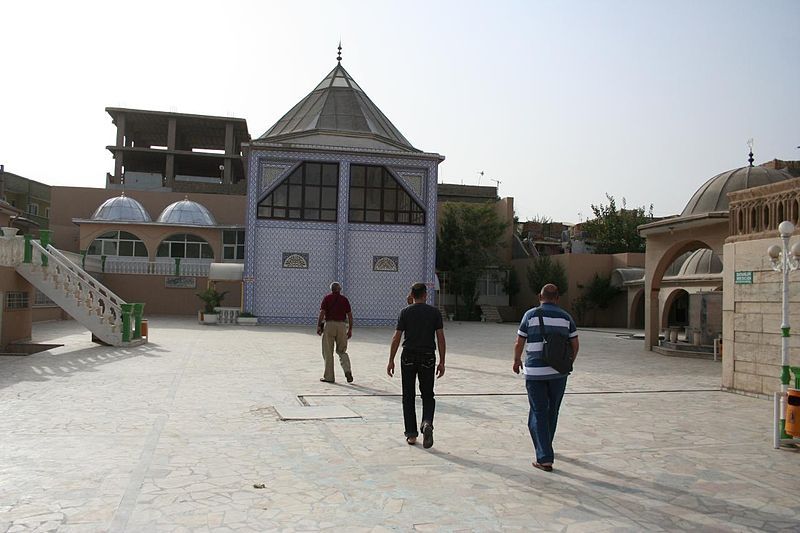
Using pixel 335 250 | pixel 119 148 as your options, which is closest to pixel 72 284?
pixel 335 250

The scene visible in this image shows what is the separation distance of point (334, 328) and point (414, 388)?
4.46 m

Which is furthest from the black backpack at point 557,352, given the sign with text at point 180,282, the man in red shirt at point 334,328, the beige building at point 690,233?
the sign with text at point 180,282

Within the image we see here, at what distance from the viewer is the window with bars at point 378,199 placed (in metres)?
29.3

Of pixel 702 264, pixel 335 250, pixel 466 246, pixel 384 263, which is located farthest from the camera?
pixel 466 246

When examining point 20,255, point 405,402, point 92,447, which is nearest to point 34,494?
point 92,447

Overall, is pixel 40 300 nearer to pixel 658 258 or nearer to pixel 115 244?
pixel 115 244

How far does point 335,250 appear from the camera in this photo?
1131 inches

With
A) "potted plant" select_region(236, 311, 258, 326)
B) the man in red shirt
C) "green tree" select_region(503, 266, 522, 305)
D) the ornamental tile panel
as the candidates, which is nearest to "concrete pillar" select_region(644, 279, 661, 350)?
the man in red shirt

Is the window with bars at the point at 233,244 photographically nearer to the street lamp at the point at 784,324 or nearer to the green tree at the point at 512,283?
the green tree at the point at 512,283

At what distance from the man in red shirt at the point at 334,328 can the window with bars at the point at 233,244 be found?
27.8 metres

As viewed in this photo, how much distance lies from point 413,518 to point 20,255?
14.0 meters

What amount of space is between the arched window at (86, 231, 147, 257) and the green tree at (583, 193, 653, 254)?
3071cm

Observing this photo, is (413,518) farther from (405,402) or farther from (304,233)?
(304,233)

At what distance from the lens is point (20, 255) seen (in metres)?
15.2
